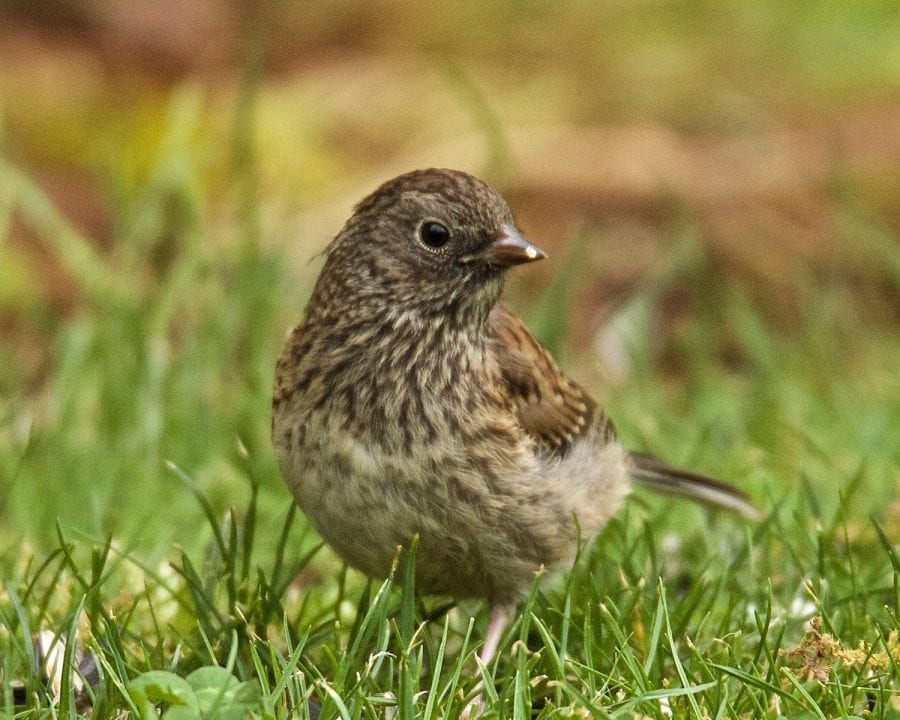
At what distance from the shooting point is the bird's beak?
3307 millimetres

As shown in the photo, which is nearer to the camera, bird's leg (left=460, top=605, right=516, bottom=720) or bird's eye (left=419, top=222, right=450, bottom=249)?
bird's leg (left=460, top=605, right=516, bottom=720)

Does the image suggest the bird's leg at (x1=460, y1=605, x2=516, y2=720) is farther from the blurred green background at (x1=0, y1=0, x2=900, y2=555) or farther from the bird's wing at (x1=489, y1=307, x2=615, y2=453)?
the blurred green background at (x1=0, y1=0, x2=900, y2=555)

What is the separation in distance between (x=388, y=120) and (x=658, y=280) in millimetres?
2751

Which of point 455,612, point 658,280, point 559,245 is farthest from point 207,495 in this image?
point 559,245

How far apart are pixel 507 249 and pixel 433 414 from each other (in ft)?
1.26

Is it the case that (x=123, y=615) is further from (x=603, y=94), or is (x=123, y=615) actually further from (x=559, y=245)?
(x=603, y=94)

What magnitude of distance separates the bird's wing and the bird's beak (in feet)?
0.80

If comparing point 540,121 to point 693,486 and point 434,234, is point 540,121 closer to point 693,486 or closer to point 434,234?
point 693,486

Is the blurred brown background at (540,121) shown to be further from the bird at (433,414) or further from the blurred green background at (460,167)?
the bird at (433,414)

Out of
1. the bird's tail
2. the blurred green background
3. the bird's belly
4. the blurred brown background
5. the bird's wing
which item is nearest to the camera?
the bird's belly

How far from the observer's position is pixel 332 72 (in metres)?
8.66

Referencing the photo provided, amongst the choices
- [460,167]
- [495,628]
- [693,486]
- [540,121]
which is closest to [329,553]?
[495,628]

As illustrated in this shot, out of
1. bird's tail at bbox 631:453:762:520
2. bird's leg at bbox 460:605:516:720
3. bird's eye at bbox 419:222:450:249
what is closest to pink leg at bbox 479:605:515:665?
bird's leg at bbox 460:605:516:720

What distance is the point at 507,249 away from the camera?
3324 mm
